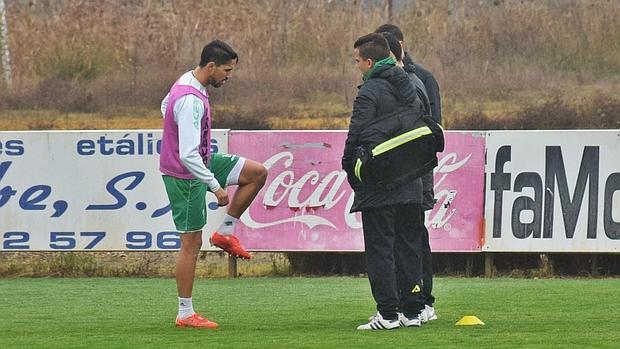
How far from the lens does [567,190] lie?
14.6 meters

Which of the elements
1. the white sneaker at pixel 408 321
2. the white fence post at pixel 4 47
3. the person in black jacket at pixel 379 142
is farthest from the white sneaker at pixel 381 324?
the white fence post at pixel 4 47

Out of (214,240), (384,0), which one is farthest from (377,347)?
(384,0)

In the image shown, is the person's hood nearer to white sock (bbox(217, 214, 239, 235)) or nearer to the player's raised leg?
the player's raised leg

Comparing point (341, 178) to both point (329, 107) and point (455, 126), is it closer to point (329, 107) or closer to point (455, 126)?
point (455, 126)

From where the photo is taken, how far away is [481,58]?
93.3 feet

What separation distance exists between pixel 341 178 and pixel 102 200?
93.3 inches

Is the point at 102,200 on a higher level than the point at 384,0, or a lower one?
lower

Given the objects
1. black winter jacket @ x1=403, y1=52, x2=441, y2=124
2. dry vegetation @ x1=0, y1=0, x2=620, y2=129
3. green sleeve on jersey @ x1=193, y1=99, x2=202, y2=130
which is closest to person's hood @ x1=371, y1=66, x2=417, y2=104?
black winter jacket @ x1=403, y1=52, x2=441, y2=124

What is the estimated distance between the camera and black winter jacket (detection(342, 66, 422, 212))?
31.0 feet

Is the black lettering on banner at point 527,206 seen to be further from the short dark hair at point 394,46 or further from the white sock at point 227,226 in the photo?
the white sock at point 227,226

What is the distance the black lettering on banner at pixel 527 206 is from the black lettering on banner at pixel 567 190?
2.7 inches

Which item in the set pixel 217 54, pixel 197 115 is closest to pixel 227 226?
pixel 197 115

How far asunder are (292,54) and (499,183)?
48.0 ft

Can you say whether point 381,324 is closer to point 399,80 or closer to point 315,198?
point 399,80
